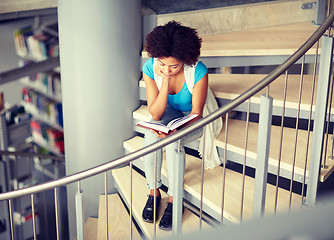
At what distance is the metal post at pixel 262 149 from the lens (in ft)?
6.20

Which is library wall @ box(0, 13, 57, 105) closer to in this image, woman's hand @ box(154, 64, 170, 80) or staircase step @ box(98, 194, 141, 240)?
staircase step @ box(98, 194, 141, 240)

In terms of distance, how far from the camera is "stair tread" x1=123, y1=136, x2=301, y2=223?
2219mm

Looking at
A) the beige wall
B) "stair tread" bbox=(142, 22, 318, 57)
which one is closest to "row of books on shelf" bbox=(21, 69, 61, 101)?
the beige wall

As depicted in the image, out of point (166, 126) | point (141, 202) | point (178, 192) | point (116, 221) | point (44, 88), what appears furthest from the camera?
point (44, 88)

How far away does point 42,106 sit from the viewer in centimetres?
630

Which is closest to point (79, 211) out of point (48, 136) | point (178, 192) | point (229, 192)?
point (178, 192)

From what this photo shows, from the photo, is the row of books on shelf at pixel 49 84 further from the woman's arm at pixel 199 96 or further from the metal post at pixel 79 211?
the metal post at pixel 79 211

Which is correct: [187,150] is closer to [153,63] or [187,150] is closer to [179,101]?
[179,101]

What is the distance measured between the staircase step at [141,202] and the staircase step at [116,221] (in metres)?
0.10

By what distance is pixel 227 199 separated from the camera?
7.61ft

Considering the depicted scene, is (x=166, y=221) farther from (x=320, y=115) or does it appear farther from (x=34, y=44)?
(x=34, y=44)

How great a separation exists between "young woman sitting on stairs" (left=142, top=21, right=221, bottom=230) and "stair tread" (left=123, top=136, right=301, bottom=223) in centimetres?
18

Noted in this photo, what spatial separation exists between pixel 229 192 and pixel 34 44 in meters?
4.51

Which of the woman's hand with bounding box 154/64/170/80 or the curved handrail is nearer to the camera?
the curved handrail
